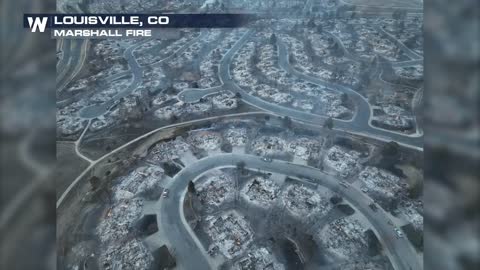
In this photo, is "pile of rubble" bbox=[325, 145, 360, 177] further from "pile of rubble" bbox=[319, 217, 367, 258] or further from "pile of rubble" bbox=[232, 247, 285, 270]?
"pile of rubble" bbox=[232, 247, 285, 270]

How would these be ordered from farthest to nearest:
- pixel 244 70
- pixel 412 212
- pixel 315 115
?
1. pixel 244 70
2. pixel 315 115
3. pixel 412 212

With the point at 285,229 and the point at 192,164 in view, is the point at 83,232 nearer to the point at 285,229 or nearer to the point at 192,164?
the point at 192,164

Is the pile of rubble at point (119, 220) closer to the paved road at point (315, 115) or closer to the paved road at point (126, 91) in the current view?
the paved road at point (126, 91)

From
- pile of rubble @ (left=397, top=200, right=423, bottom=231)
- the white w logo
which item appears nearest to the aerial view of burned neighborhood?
pile of rubble @ (left=397, top=200, right=423, bottom=231)

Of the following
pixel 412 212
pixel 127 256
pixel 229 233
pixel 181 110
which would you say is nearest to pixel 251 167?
pixel 229 233

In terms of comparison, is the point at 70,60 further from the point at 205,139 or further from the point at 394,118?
the point at 394,118

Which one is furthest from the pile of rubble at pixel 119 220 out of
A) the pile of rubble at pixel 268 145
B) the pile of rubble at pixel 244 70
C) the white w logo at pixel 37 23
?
the pile of rubble at pixel 244 70
